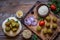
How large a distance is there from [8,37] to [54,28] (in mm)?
373

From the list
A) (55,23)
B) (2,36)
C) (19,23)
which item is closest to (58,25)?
(55,23)

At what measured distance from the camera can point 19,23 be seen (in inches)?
71.4

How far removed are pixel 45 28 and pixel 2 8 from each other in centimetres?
39

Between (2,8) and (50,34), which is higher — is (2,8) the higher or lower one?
the higher one

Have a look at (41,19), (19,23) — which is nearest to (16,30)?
(19,23)

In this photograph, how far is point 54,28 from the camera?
5.89 ft

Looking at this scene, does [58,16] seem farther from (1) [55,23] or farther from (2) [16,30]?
(2) [16,30]

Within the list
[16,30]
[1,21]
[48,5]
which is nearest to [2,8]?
[1,21]

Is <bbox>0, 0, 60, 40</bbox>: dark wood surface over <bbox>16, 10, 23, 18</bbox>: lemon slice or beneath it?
over

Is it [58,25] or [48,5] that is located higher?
[48,5]

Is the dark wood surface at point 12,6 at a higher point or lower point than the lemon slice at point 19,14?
higher

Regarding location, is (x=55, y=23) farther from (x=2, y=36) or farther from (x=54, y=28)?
(x=2, y=36)

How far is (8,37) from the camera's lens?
1.82 metres

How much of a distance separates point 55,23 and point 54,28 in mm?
43
